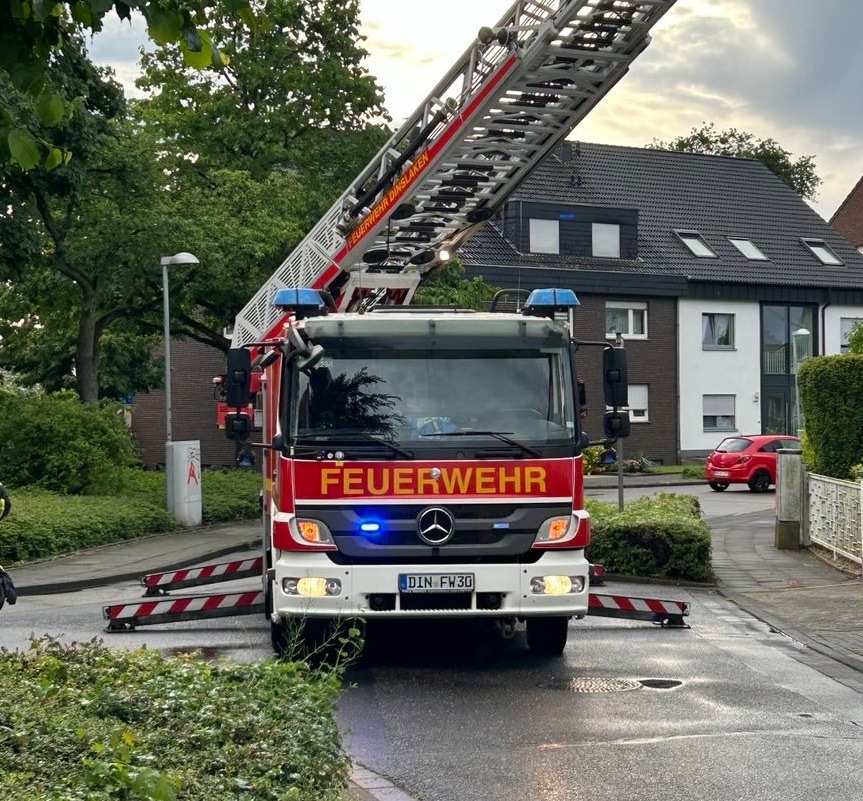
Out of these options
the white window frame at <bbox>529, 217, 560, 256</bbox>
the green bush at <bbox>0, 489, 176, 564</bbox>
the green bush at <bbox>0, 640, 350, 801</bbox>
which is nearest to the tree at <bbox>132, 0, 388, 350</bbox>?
the green bush at <bbox>0, 489, 176, 564</bbox>

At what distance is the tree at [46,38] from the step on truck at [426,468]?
4.66 meters

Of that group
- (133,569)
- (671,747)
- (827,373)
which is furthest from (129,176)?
(671,747)

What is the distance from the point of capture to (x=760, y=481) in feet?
119

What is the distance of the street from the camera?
22.7ft

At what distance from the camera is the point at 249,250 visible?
90.8 ft

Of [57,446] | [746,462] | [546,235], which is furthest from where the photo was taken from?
[546,235]

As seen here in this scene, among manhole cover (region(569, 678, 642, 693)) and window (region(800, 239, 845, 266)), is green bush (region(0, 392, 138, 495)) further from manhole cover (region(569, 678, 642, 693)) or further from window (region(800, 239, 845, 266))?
window (region(800, 239, 845, 266))

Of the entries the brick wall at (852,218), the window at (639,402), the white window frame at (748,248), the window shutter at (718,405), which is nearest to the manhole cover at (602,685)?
the window at (639,402)

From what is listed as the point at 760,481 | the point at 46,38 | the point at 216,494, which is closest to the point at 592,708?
the point at 46,38

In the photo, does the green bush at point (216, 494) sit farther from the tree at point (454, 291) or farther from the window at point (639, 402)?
the window at point (639, 402)

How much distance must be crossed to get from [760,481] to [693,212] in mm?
18513

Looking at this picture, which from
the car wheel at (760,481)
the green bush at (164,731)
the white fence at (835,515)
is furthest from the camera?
the car wheel at (760,481)

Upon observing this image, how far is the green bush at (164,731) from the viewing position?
4809 mm

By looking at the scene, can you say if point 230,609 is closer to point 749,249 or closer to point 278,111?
point 278,111
